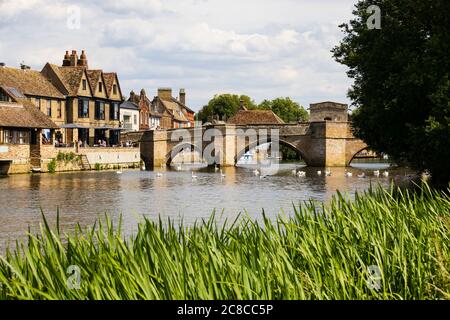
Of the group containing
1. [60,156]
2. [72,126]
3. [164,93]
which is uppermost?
[164,93]

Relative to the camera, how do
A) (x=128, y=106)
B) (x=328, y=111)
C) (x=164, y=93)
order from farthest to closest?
(x=164, y=93) < (x=328, y=111) < (x=128, y=106)

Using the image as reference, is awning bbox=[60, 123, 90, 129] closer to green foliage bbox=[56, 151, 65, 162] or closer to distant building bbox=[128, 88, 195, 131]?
green foliage bbox=[56, 151, 65, 162]

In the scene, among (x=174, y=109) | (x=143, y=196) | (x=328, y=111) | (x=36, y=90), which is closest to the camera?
(x=143, y=196)

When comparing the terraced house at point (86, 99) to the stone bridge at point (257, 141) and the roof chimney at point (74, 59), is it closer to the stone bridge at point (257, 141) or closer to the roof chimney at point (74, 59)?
the roof chimney at point (74, 59)

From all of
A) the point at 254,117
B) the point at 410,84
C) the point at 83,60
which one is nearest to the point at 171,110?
the point at 254,117

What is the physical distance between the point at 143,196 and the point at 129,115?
62.7 m

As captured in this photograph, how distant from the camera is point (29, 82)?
72.8 meters

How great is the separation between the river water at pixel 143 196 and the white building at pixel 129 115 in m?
41.6

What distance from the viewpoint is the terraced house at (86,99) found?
7894cm

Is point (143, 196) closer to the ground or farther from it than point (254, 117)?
closer to the ground

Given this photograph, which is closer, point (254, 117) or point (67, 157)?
point (67, 157)

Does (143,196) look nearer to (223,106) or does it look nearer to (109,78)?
(109,78)

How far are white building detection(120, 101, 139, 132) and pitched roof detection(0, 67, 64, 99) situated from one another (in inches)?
874
